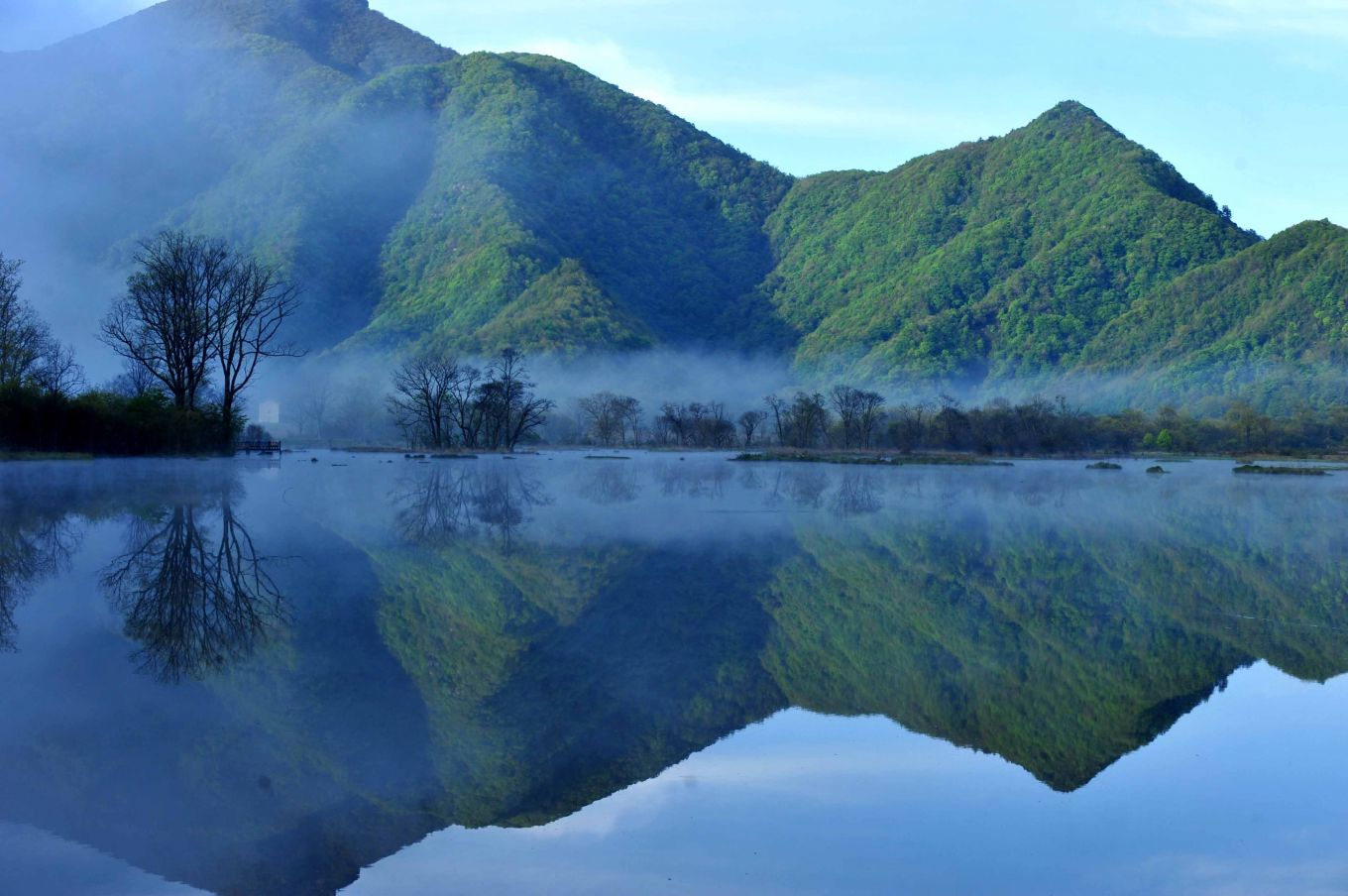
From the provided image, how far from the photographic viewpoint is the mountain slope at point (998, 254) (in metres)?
112

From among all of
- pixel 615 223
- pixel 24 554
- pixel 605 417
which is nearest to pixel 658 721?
pixel 24 554

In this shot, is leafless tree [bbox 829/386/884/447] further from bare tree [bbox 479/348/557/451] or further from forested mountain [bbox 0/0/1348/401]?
forested mountain [bbox 0/0/1348/401]

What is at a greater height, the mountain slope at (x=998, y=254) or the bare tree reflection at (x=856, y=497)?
the mountain slope at (x=998, y=254)

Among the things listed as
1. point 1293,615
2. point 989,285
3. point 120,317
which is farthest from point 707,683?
point 989,285

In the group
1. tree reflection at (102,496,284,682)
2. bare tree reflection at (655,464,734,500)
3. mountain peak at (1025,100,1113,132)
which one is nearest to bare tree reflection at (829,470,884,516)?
bare tree reflection at (655,464,734,500)

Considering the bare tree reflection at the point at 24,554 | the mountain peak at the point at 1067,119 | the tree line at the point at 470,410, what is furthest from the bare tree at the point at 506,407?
the mountain peak at the point at 1067,119

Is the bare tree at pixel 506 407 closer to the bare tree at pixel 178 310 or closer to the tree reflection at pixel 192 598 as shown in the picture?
the bare tree at pixel 178 310

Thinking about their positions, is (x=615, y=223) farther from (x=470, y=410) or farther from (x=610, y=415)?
(x=470, y=410)

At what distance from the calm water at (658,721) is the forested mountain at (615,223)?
3599 inches

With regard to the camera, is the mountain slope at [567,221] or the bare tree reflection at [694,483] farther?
the mountain slope at [567,221]

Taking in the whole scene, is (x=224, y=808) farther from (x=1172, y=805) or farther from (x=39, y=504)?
(x=39, y=504)

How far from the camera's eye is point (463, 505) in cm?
1938

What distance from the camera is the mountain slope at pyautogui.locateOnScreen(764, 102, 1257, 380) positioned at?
366ft

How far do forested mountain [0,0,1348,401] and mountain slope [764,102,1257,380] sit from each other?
12.6 inches
